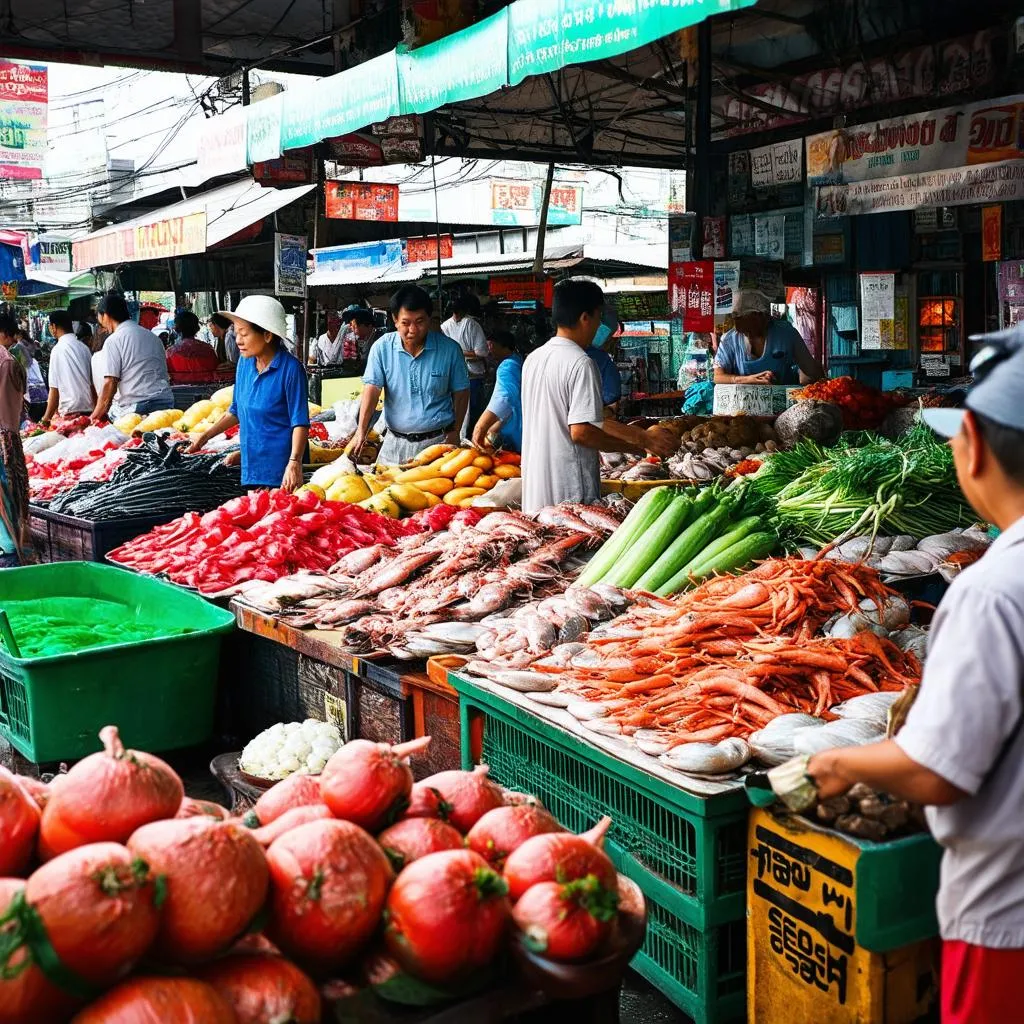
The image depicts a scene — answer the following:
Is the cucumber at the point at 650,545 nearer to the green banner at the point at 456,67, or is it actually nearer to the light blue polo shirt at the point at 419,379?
the green banner at the point at 456,67

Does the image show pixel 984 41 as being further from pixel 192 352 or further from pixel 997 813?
pixel 192 352

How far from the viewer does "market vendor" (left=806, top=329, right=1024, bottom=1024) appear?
1713 millimetres

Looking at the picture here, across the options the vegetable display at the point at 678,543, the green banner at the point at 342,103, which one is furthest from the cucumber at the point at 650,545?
the green banner at the point at 342,103

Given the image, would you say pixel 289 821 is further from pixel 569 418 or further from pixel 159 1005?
pixel 569 418

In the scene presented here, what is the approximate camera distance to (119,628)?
5.45 meters

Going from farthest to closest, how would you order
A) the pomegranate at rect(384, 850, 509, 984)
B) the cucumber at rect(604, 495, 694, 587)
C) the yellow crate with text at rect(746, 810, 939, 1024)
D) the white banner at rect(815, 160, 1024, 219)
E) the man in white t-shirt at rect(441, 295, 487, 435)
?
the man in white t-shirt at rect(441, 295, 487, 435), the white banner at rect(815, 160, 1024, 219), the cucumber at rect(604, 495, 694, 587), the yellow crate with text at rect(746, 810, 939, 1024), the pomegranate at rect(384, 850, 509, 984)

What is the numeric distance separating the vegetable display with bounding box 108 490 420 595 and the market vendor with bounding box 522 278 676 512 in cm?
85

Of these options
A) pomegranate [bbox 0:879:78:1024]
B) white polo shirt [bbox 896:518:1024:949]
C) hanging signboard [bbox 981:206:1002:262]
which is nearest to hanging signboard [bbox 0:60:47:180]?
hanging signboard [bbox 981:206:1002:262]

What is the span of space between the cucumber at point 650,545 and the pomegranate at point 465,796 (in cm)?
216

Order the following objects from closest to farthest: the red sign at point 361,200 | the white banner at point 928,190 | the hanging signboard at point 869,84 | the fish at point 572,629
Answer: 1. the fish at point 572,629
2. the white banner at point 928,190
3. the hanging signboard at point 869,84
4. the red sign at point 361,200

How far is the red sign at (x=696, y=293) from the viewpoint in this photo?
937 centimetres

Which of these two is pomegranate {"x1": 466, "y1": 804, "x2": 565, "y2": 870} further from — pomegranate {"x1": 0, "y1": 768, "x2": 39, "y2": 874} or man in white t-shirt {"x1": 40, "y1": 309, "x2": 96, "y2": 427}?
man in white t-shirt {"x1": 40, "y1": 309, "x2": 96, "y2": 427}

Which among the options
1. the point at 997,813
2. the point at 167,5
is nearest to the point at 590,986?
the point at 997,813

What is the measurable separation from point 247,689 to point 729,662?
9.83 feet
